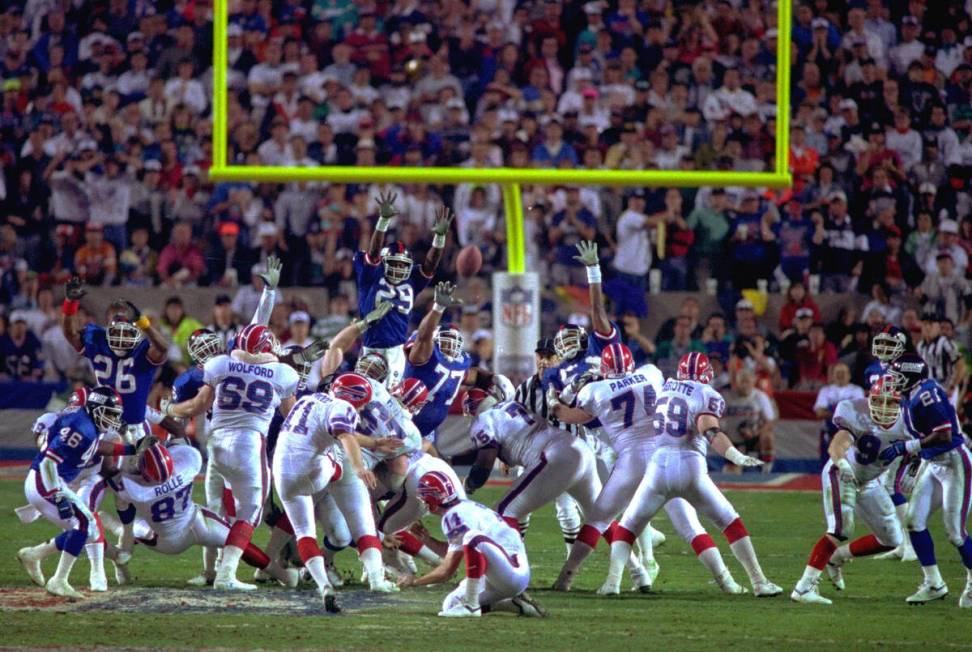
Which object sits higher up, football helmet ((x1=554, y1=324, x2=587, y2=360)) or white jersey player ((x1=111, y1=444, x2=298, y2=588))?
football helmet ((x1=554, y1=324, x2=587, y2=360))

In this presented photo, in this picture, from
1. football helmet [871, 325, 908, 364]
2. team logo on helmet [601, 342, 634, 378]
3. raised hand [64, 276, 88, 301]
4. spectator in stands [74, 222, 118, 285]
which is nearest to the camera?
team logo on helmet [601, 342, 634, 378]

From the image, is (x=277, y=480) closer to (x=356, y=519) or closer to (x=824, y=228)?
(x=356, y=519)

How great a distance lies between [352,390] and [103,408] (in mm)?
1464

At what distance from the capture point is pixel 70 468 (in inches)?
373

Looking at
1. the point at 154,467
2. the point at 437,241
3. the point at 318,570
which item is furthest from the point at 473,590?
the point at 437,241

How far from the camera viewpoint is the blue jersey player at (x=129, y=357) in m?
10.5

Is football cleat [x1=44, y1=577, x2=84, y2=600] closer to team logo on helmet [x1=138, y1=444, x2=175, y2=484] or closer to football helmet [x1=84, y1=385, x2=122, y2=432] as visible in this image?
team logo on helmet [x1=138, y1=444, x2=175, y2=484]

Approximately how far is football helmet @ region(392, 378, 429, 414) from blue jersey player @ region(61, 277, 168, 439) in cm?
158

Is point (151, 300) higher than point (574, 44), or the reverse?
point (574, 44)

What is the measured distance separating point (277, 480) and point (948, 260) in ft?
31.4

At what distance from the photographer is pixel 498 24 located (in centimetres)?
1755

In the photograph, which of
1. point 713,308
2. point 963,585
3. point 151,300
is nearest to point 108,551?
point 963,585

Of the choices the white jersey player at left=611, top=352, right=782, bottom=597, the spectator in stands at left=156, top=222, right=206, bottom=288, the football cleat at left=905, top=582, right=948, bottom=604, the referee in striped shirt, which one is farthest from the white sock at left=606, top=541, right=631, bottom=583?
the spectator in stands at left=156, top=222, right=206, bottom=288

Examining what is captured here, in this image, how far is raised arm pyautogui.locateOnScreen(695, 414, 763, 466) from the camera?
9328mm
